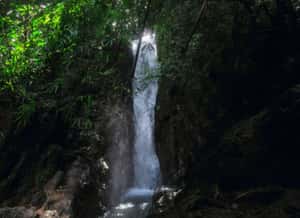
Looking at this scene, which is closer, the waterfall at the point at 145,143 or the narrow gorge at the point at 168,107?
the narrow gorge at the point at 168,107

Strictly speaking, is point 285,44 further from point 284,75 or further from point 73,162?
point 73,162

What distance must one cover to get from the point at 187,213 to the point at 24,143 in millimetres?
4919

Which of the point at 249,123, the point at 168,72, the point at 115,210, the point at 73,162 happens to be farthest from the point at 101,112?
the point at 249,123

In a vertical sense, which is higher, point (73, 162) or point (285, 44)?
point (285, 44)

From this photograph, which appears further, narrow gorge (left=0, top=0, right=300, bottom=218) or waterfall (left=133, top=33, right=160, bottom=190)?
waterfall (left=133, top=33, right=160, bottom=190)

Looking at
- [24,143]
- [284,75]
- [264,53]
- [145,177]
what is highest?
[264,53]

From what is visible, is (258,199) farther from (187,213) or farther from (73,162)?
(73,162)

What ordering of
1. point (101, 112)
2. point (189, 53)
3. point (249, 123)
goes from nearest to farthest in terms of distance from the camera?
point (189, 53), point (249, 123), point (101, 112)

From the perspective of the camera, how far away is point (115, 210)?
353 inches

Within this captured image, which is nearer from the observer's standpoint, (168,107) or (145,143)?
(168,107)

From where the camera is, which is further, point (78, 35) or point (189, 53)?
point (189, 53)

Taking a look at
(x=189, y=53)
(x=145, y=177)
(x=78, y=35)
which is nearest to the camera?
(x=78, y=35)

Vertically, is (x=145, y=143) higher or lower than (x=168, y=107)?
lower

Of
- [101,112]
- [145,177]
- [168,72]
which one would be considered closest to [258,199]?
[168,72]
